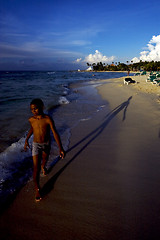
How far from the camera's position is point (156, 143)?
458 centimetres

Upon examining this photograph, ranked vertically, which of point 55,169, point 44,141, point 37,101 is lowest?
point 55,169

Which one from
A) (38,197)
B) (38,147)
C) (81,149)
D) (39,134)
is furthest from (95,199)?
(81,149)

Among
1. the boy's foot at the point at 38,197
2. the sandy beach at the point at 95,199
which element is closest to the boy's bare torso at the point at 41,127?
the boy's foot at the point at 38,197

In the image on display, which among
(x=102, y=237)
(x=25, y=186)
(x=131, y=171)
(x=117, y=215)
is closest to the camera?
(x=102, y=237)

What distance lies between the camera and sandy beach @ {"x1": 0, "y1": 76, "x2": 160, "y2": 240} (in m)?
2.08

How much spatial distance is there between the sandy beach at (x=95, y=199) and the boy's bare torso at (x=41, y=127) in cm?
109

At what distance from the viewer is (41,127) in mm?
2662

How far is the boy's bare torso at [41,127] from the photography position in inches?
103

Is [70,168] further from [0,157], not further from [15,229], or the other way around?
[0,157]

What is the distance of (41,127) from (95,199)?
167 cm

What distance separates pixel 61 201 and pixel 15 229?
0.80m

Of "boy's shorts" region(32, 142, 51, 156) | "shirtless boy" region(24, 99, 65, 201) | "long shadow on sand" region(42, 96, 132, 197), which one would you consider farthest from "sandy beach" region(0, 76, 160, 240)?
"boy's shorts" region(32, 142, 51, 156)

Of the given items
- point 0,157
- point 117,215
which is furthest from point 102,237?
point 0,157

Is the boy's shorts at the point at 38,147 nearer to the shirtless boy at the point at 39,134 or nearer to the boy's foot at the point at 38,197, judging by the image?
the shirtless boy at the point at 39,134
